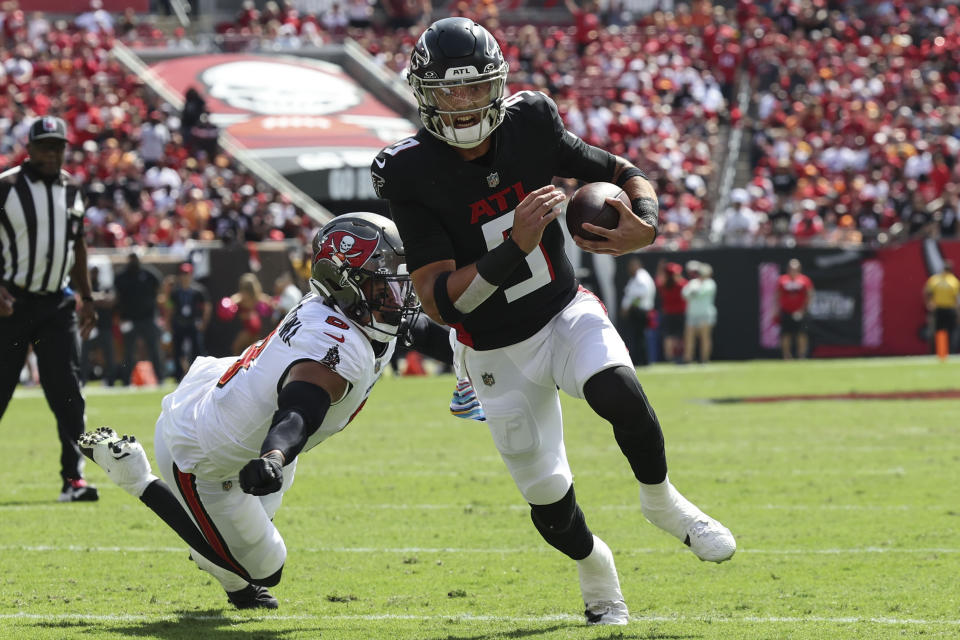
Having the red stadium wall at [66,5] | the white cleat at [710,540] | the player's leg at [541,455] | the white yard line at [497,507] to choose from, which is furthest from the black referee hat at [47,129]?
the red stadium wall at [66,5]

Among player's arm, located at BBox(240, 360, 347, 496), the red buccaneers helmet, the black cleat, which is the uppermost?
the red buccaneers helmet

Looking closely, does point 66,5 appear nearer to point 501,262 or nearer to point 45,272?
point 45,272

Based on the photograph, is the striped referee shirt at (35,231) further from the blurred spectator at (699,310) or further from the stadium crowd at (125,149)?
the blurred spectator at (699,310)

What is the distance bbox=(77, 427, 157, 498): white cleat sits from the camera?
4902mm

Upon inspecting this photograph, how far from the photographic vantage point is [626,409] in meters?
4.21

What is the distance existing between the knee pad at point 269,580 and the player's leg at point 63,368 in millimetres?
2832

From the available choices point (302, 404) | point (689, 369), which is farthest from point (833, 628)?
point (689, 369)

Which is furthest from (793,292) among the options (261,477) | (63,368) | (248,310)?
(261,477)

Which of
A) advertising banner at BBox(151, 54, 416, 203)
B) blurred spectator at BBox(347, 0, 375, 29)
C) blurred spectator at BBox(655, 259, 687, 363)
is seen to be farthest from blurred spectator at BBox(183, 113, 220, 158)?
blurred spectator at BBox(655, 259, 687, 363)

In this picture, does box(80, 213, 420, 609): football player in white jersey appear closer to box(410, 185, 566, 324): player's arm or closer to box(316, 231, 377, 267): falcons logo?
box(316, 231, 377, 267): falcons logo

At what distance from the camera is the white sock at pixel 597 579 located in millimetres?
4484

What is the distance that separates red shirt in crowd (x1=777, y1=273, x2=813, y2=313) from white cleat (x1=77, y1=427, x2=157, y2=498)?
593 inches

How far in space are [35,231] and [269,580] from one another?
3245 mm

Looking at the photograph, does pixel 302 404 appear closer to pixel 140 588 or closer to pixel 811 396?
pixel 140 588
